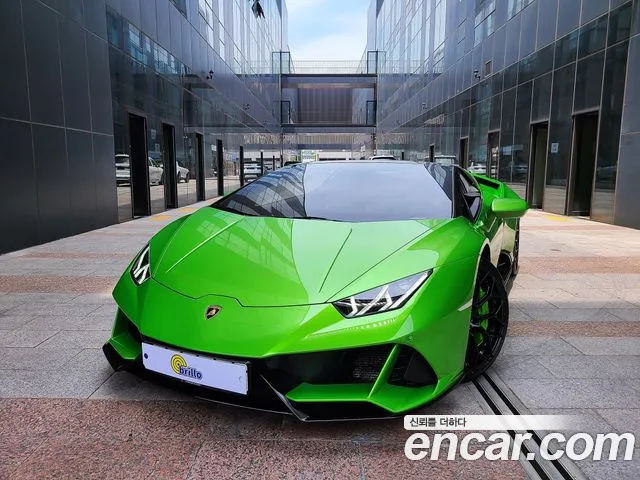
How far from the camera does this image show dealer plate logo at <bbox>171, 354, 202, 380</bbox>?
214cm

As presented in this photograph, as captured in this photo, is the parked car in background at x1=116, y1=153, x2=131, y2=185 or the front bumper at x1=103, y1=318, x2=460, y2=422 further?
the parked car in background at x1=116, y1=153, x2=131, y2=185

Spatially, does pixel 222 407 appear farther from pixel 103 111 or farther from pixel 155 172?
pixel 155 172

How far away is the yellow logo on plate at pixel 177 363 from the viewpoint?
85.4 inches

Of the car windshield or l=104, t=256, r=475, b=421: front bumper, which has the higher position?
the car windshield

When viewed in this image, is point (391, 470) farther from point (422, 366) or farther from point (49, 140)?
point (49, 140)

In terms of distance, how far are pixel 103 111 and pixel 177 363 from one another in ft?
30.6

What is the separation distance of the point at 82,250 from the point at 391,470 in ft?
21.8

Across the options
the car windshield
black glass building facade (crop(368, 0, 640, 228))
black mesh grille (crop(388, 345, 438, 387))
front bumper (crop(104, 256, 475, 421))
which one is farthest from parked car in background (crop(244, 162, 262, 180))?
black mesh grille (crop(388, 345, 438, 387))

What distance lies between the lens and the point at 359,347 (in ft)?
6.70

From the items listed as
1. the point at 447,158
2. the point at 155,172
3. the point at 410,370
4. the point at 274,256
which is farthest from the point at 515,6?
the point at 410,370

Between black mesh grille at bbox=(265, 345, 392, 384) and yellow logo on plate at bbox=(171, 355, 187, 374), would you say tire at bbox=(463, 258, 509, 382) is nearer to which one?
black mesh grille at bbox=(265, 345, 392, 384)

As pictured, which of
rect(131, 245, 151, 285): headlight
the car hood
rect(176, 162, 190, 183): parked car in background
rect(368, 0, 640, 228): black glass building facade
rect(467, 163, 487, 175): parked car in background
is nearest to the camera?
the car hood

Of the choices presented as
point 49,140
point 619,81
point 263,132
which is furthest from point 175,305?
point 263,132

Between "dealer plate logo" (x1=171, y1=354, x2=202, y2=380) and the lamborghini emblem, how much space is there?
208mm
